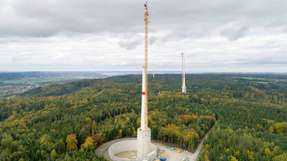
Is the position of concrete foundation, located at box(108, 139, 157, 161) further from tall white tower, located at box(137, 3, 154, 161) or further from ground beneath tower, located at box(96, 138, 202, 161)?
tall white tower, located at box(137, 3, 154, 161)

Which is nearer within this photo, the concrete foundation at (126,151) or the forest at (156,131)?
the forest at (156,131)

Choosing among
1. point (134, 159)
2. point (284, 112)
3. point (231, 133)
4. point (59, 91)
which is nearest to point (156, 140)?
point (134, 159)

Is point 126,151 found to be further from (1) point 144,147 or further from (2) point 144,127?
(2) point 144,127

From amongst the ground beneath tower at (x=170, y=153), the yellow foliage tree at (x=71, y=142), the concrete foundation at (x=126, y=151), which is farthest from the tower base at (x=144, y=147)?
the yellow foliage tree at (x=71, y=142)

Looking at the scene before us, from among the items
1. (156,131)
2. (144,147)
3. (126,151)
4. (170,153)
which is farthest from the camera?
(156,131)

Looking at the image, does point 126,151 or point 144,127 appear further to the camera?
point 126,151

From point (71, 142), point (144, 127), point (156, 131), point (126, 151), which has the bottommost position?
point (126, 151)

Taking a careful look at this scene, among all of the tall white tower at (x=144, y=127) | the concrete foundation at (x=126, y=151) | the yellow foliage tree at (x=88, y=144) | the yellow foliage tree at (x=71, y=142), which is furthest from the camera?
the yellow foliage tree at (x=88, y=144)

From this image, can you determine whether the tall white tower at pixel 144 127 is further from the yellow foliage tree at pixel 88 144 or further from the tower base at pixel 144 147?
the yellow foliage tree at pixel 88 144

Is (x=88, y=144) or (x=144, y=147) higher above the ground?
(x=144, y=147)

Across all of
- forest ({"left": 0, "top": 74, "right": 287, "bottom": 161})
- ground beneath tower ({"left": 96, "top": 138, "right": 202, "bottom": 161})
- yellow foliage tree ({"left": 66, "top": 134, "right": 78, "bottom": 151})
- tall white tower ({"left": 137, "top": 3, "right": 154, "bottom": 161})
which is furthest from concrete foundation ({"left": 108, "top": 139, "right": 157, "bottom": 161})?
yellow foliage tree ({"left": 66, "top": 134, "right": 78, "bottom": 151})

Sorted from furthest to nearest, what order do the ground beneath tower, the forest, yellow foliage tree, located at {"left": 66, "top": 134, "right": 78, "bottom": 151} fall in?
yellow foliage tree, located at {"left": 66, "top": 134, "right": 78, "bottom": 151} < the ground beneath tower < the forest

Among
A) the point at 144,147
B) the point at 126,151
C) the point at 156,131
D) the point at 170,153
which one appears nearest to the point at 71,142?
the point at 126,151
